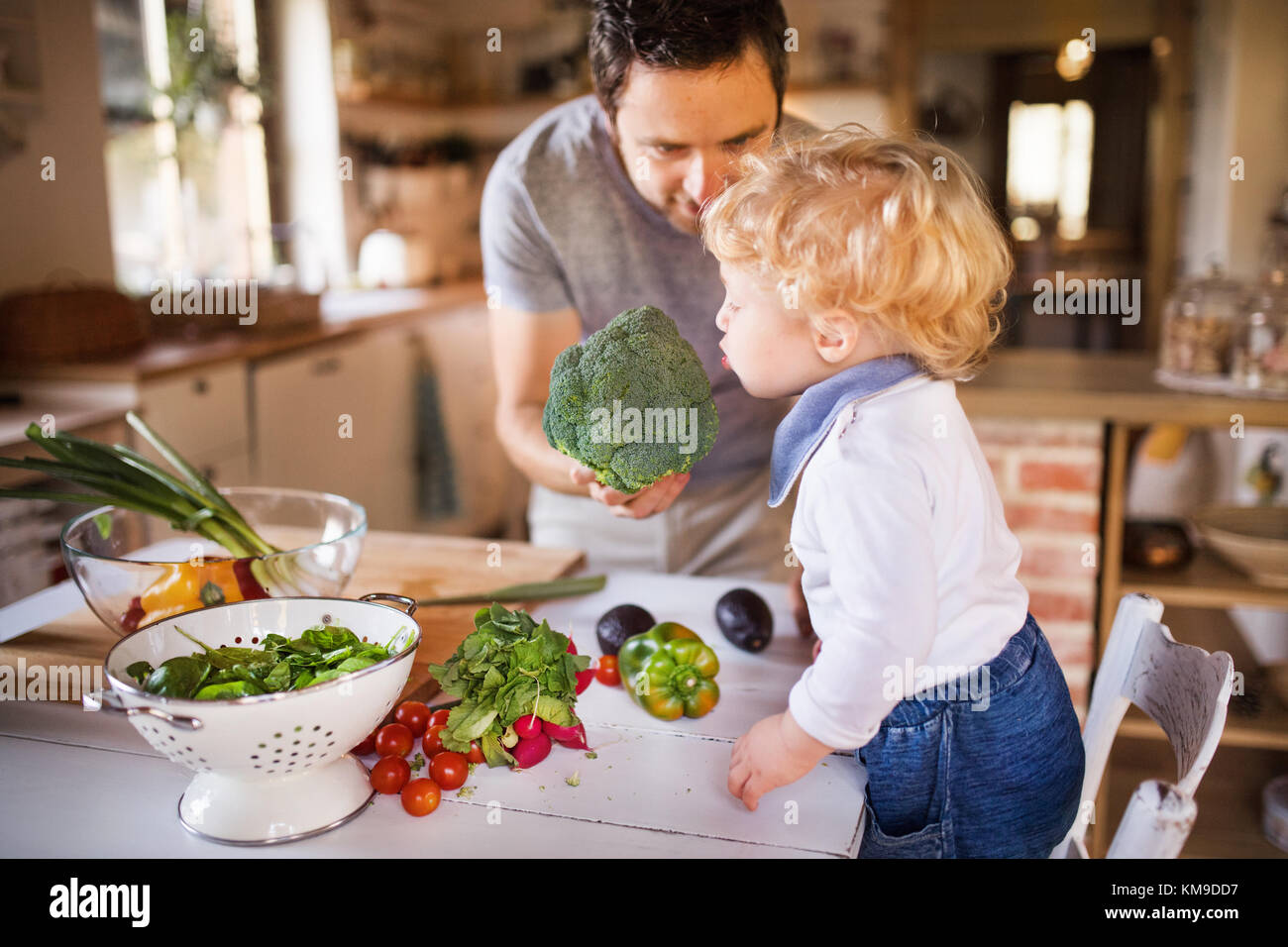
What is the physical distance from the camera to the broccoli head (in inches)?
38.6

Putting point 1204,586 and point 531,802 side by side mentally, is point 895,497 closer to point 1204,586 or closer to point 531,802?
point 531,802

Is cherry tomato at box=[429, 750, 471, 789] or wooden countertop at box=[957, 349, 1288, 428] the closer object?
cherry tomato at box=[429, 750, 471, 789]

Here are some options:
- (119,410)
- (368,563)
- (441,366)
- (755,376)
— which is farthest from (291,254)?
(755,376)

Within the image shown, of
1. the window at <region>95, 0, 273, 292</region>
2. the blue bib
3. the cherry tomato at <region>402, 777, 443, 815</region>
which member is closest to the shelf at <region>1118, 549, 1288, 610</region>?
the blue bib

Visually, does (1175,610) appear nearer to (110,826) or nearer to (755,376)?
(755,376)

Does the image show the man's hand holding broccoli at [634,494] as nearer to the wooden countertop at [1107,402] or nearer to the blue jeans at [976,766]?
the blue jeans at [976,766]

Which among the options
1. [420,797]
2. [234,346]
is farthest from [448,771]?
[234,346]

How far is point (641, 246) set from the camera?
1.57 metres

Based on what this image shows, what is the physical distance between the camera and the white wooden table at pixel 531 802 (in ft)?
2.68

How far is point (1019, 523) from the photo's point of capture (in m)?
2.07

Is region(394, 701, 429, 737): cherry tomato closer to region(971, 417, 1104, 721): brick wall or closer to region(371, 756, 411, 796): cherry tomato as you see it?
region(371, 756, 411, 796): cherry tomato

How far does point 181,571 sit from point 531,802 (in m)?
0.43

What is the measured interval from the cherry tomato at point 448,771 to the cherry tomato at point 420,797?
0.05ft

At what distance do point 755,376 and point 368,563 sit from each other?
71 centimetres
